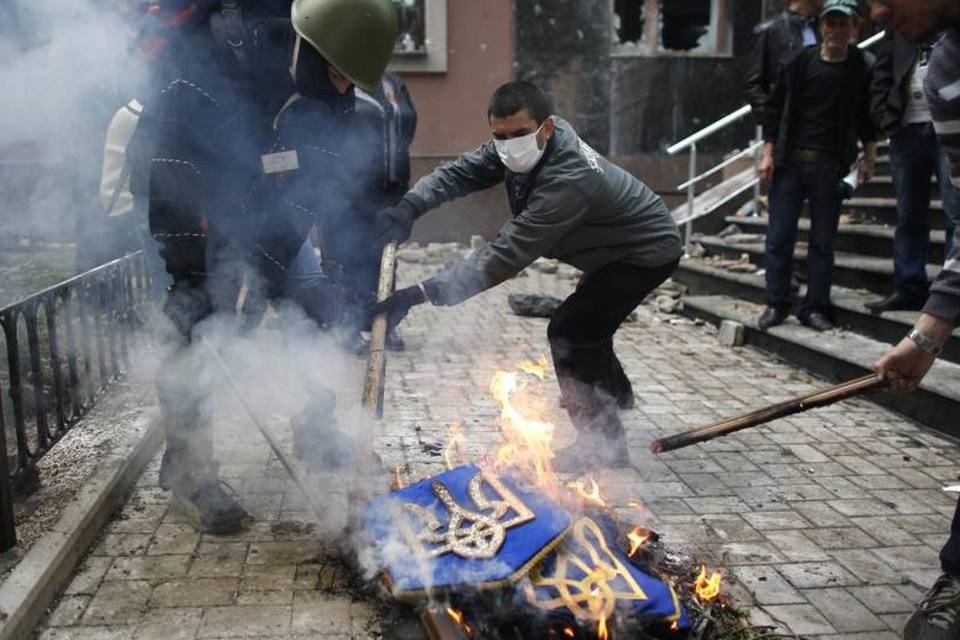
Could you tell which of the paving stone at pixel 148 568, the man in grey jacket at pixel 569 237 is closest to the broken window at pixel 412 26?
the man in grey jacket at pixel 569 237

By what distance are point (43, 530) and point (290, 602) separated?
3.62ft

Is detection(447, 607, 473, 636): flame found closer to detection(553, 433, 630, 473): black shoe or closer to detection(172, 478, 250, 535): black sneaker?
detection(172, 478, 250, 535): black sneaker

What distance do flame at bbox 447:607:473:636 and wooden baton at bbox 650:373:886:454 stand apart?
114cm

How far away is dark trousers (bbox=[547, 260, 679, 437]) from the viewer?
4434 millimetres

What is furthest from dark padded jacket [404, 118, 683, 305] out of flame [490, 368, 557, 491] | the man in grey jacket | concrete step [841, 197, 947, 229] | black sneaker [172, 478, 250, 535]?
concrete step [841, 197, 947, 229]

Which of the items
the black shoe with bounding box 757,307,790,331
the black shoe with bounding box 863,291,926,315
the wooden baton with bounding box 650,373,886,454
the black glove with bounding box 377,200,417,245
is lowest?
the black shoe with bounding box 757,307,790,331

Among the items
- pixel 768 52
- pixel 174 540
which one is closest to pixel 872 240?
pixel 768 52

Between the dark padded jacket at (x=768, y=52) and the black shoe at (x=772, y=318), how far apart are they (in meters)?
1.67

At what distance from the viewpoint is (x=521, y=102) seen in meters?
4.08

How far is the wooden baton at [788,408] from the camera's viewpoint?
295cm

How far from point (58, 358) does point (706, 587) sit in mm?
3293

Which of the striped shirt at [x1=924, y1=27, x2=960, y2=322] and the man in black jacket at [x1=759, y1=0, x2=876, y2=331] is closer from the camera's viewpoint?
the striped shirt at [x1=924, y1=27, x2=960, y2=322]

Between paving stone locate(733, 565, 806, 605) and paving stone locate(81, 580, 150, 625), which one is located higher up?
paving stone locate(81, 580, 150, 625)

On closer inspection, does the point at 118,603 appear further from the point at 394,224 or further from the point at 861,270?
the point at 861,270
